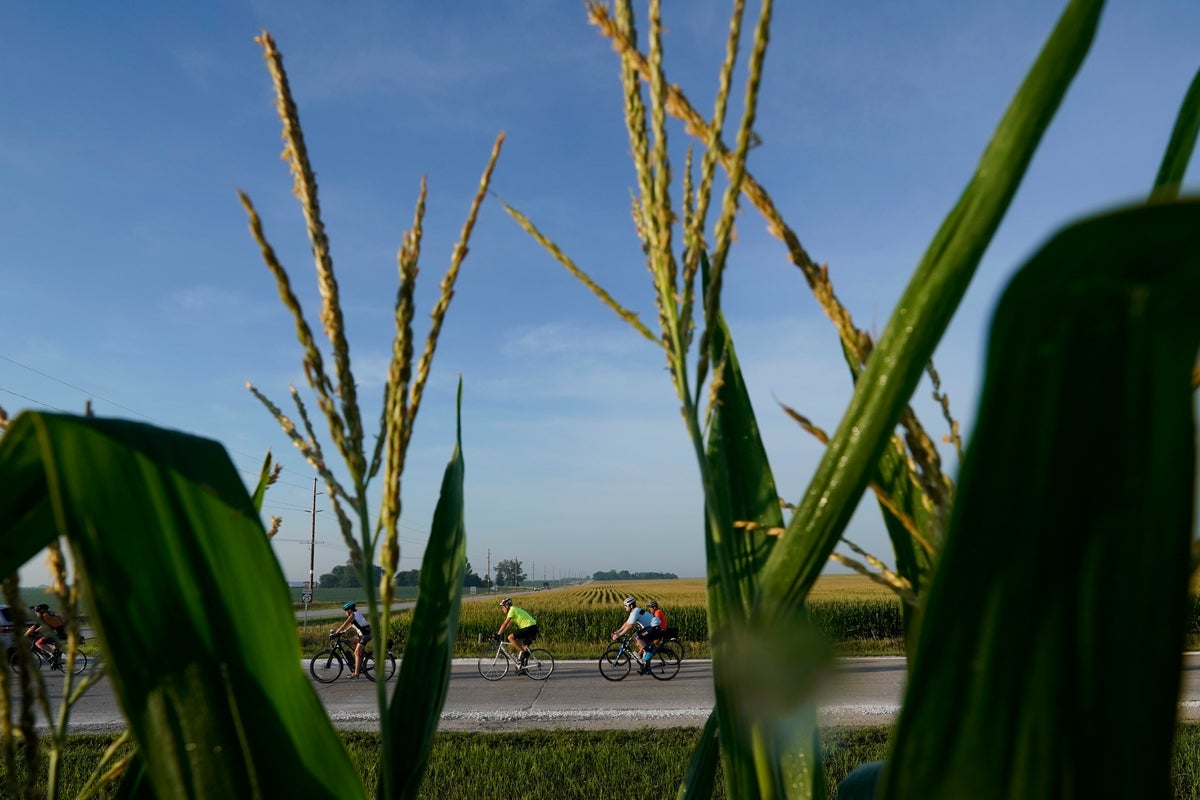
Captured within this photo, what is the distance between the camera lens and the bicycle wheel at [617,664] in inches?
559

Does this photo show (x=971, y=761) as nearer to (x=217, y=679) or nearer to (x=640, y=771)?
(x=217, y=679)

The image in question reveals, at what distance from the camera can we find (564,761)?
6723 mm

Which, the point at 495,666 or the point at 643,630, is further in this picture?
the point at 495,666

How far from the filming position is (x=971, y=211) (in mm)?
457

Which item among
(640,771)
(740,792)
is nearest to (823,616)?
(740,792)

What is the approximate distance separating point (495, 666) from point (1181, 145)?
15.4m

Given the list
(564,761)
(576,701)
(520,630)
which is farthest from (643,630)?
(564,761)

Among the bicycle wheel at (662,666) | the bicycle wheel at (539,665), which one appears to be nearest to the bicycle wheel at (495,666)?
the bicycle wheel at (539,665)

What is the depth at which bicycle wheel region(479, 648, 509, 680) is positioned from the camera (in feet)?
47.6

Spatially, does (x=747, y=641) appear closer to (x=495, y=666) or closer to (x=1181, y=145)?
(x=1181, y=145)

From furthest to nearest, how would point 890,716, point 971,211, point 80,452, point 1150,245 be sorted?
1. point 890,716
2. point 80,452
3. point 971,211
4. point 1150,245

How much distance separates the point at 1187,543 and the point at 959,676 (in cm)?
12

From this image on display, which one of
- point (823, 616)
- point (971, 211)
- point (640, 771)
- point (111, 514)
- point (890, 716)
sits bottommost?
point (890, 716)

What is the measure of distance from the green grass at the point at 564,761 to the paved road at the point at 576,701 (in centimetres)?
136
